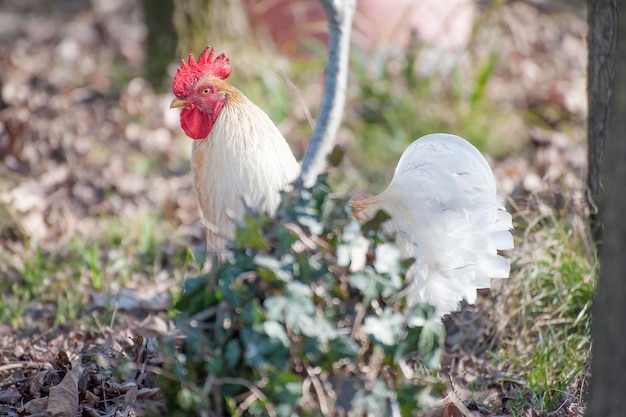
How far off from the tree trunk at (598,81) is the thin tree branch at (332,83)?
1046 millimetres

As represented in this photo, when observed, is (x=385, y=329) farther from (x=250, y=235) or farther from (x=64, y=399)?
(x=64, y=399)

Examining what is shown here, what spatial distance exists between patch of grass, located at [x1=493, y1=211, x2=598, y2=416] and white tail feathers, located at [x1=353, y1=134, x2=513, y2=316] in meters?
0.47

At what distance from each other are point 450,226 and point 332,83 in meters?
0.92

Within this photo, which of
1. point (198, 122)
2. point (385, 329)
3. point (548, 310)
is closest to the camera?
point (385, 329)

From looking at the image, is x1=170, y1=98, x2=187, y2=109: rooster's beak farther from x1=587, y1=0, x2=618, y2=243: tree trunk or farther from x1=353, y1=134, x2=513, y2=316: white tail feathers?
x1=587, y1=0, x2=618, y2=243: tree trunk

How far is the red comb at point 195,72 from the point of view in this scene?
300 centimetres

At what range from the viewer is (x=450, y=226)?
2639 mm

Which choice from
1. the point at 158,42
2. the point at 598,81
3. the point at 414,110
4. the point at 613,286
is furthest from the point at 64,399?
the point at 158,42

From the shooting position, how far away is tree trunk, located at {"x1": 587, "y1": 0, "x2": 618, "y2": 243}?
3127 mm

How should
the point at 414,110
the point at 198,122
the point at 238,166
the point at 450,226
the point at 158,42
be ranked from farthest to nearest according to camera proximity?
the point at 158,42
the point at 414,110
the point at 198,122
the point at 238,166
the point at 450,226

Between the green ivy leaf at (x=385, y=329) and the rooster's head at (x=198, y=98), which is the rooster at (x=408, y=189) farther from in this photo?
the green ivy leaf at (x=385, y=329)

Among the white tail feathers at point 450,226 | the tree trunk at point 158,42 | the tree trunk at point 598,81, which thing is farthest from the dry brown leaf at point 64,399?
the tree trunk at point 158,42

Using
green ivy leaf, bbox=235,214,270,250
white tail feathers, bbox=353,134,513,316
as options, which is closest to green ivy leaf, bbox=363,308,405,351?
green ivy leaf, bbox=235,214,270,250

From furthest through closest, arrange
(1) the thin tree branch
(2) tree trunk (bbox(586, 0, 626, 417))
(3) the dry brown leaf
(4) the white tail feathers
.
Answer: (1) the thin tree branch → (4) the white tail feathers → (3) the dry brown leaf → (2) tree trunk (bbox(586, 0, 626, 417))
